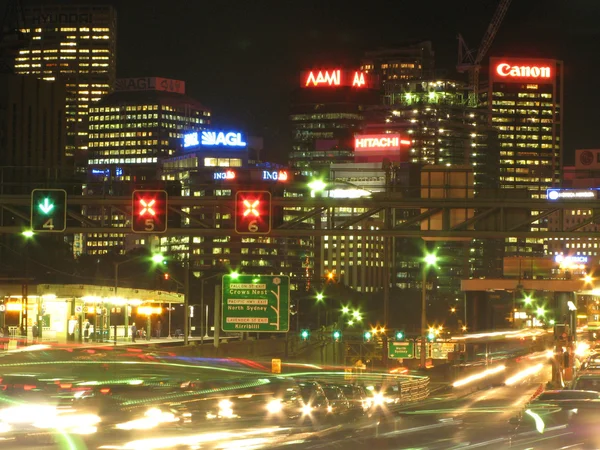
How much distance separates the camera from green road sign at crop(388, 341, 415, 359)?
261 feet

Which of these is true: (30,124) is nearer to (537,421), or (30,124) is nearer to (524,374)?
(524,374)

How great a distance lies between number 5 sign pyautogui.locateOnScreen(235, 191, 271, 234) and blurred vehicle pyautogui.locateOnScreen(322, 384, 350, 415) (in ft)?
23.9

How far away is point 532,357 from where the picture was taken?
325 ft

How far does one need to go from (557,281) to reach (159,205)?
97.2 m

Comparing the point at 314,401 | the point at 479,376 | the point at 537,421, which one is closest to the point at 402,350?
the point at 479,376

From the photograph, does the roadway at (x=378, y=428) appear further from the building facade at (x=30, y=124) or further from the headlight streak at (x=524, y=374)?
the building facade at (x=30, y=124)

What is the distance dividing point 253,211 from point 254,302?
8187mm

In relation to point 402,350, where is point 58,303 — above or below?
above

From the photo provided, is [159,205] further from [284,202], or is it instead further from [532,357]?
[532,357]

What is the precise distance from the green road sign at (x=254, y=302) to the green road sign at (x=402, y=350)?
1271 inches

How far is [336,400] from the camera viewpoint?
43.9 meters

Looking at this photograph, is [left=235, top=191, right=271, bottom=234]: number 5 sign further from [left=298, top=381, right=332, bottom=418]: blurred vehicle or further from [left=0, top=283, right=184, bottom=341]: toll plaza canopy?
[left=0, top=283, right=184, bottom=341]: toll plaza canopy

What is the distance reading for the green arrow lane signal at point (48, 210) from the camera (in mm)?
42250

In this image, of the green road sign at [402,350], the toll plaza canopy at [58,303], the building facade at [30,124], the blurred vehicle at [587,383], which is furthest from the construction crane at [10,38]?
the blurred vehicle at [587,383]
